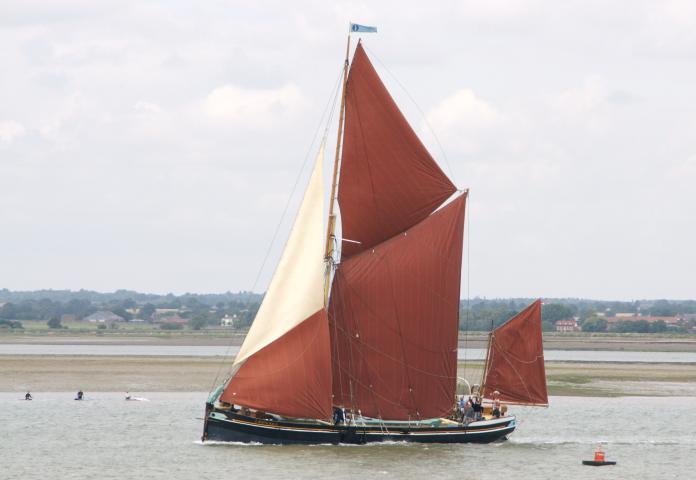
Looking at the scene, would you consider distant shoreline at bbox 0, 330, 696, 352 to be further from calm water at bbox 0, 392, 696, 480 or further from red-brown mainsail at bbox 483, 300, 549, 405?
red-brown mainsail at bbox 483, 300, 549, 405

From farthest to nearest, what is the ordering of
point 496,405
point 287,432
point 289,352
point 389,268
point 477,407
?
1. point 496,405
2. point 477,407
3. point 389,268
4. point 287,432
5. point 289,352

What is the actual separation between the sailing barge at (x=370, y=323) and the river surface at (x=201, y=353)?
6772cm

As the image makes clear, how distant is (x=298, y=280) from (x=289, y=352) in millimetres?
2936

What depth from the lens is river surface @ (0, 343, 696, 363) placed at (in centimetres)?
13462

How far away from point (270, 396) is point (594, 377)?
51.4 metres

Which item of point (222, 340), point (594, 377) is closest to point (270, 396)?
point (594, 377)

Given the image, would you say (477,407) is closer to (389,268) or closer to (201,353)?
(389,268)

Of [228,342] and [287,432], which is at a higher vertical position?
[228,342]

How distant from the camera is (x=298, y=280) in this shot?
56.4 m

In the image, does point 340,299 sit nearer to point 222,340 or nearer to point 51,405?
point 51,405

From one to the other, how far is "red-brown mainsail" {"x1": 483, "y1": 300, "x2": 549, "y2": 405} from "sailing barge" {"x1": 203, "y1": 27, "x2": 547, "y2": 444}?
0.18 ft

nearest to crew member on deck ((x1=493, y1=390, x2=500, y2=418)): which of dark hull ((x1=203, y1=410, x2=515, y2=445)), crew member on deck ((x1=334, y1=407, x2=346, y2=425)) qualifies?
dark hull ((x1=203, y1=410, x2=515, y2=445))

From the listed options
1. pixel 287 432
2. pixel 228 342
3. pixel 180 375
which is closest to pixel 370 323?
pixel 287 432

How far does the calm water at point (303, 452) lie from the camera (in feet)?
171
